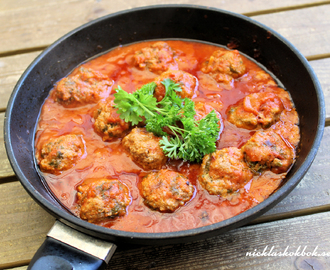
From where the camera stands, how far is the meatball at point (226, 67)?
10.3 feet

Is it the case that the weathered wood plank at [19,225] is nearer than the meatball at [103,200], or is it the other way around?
the meatball at [103,200]

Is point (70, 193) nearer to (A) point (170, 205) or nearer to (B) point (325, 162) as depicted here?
(A) point (170, 205)

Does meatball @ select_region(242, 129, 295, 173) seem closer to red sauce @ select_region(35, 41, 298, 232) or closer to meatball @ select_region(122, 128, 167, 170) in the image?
red sauce @ select_region(35, 41, 298, 232)

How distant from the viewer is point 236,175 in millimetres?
2438

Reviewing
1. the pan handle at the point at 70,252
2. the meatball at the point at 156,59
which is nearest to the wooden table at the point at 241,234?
the pan handle at the point at 70,252

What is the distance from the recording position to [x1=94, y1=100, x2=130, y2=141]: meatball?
9.16 ft

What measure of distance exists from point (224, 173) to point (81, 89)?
1.63m

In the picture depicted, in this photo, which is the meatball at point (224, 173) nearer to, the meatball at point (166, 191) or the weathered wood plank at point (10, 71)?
the meatball at point (166, 191)

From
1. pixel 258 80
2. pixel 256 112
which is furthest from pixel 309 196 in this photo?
pixel 258 80

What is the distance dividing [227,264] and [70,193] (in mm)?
1446

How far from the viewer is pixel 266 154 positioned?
2.48 m

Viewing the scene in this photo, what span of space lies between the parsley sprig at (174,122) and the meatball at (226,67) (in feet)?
1.97

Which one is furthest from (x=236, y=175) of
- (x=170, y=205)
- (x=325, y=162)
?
(x=325, y=162)

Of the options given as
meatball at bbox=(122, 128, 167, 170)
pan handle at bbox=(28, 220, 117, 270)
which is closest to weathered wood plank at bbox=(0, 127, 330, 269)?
pan handle at bbox=(28, 220, 117, 270)
